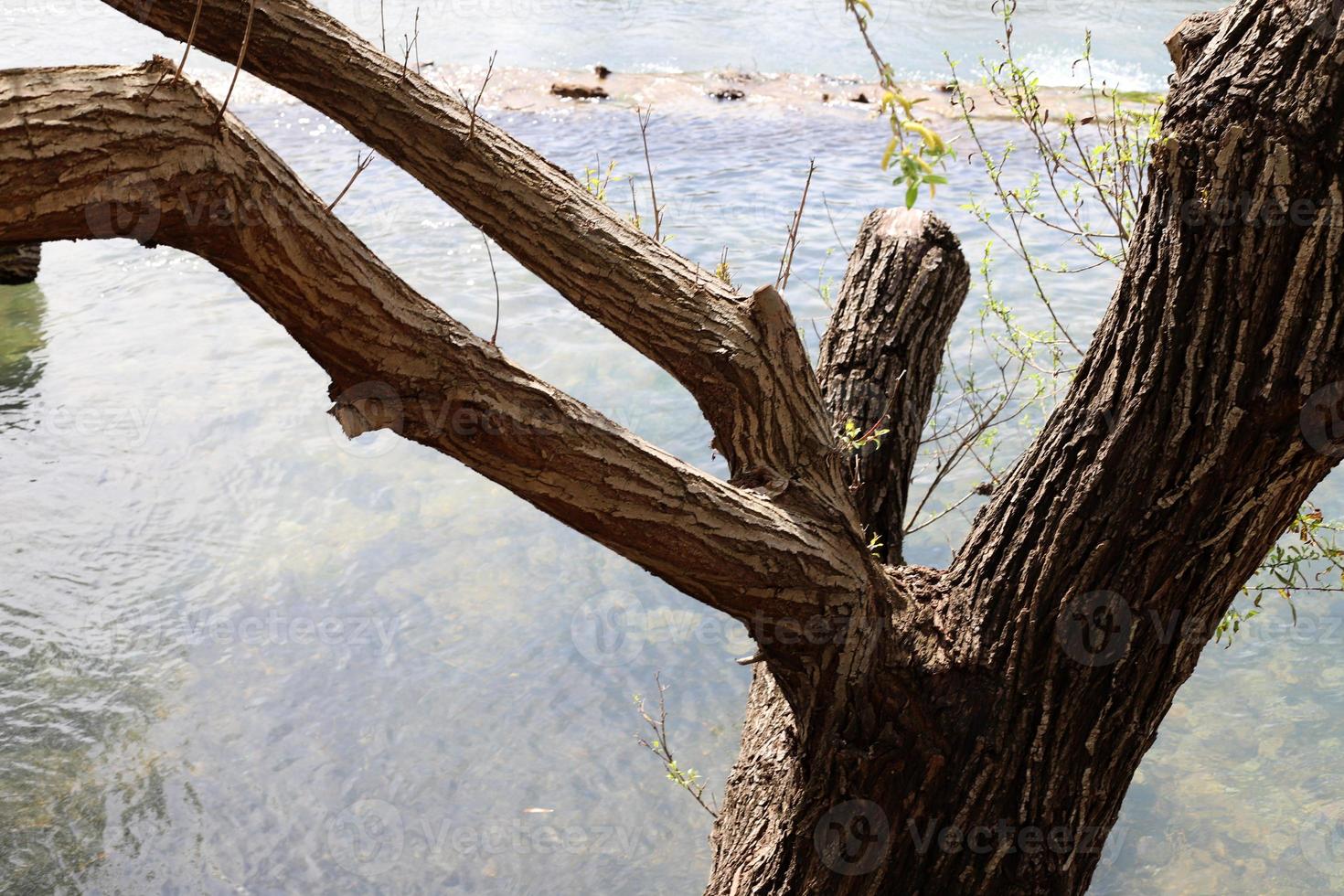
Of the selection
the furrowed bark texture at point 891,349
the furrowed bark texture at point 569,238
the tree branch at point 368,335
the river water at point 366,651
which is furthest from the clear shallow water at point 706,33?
the tree branch at point 368,335

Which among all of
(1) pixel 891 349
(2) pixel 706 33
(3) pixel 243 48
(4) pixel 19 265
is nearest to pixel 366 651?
(1) pixel 891 349

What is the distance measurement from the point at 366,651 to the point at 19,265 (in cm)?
360

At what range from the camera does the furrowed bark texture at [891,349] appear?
2.62 metres

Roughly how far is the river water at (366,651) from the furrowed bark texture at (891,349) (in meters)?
1.80

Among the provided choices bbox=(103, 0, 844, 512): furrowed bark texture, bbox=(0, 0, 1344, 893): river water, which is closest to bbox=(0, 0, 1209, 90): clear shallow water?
bbox=(0, 0, 1344, 893): river water

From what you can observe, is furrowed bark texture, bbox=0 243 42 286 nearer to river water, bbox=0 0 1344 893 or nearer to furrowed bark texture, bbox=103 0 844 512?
river water, bbox=0 0 1344 893

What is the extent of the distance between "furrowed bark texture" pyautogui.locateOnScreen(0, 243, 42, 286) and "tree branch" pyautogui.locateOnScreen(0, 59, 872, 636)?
5.72m

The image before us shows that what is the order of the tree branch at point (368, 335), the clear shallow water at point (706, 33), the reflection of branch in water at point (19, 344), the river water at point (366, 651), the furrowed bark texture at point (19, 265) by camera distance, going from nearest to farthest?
the tree branch at point (368, 335)
the river water at point (366, 651)
the reflection of branch in water at point (19, 344)
the furrowed bark texture at point (19, 265)
the clear shallow water at point (706, 33)

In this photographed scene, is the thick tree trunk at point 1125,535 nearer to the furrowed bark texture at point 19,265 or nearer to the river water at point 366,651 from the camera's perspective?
the river water at point 366,651

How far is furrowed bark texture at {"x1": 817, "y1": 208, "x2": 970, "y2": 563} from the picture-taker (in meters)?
2.62

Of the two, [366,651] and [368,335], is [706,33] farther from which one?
[368,335]

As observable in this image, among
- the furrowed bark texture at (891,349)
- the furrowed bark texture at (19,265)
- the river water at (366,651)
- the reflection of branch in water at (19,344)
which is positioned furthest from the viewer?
the furrowed bark texture at (19,265)

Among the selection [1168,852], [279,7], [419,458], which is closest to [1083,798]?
[279,7]

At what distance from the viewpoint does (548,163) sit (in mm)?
1945
